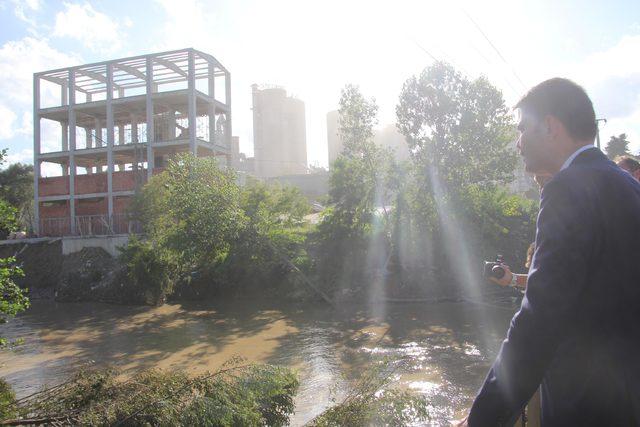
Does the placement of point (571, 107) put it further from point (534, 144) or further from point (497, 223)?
point (497, 223)

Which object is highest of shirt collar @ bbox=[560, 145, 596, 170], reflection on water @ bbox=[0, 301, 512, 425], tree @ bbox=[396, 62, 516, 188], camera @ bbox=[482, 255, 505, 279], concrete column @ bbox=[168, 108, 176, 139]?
concrete column @ bbox=[168, 108, 176, 139]

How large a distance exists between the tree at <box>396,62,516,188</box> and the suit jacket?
21034 millimetres

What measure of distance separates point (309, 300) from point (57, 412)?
1762 centimetres

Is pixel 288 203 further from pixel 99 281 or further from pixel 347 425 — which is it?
pixel 347 425

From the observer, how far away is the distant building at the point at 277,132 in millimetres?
75812

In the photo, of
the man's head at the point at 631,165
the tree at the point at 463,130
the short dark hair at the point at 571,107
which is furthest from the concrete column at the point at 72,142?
the short dark hair at the point at 571,107

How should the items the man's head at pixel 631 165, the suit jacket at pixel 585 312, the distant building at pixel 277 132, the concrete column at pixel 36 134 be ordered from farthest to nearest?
1. the distant building at pixel 277 132
2. the concrete column at pixel 36 134
3. the man's head at pixel 631 165
4. the suit jacket at pixel 585 312

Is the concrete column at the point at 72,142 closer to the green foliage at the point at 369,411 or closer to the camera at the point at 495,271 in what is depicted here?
the green foliage at the point at 369,411

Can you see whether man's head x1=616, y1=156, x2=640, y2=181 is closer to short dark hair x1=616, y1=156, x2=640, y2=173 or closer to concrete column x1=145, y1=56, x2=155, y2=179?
short dark hair x1=616, y1=156, x2=640, y2=173

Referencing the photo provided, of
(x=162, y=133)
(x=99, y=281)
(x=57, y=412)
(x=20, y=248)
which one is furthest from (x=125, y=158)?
(x=57, y=412)

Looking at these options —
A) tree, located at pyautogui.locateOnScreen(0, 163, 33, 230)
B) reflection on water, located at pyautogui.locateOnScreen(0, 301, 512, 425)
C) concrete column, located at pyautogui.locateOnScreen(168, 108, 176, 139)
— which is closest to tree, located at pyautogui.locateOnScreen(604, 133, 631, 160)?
reflection on water, located at pyautogui.locateOnScreen(0, 301, 512, 425)

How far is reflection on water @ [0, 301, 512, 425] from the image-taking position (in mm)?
10281

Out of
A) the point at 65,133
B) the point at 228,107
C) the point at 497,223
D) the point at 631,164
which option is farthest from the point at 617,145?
the point at 65,133

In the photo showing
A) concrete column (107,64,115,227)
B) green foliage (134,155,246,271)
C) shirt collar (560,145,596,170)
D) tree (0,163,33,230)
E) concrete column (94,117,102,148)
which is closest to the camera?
shirt collar (560,145,596,170)
